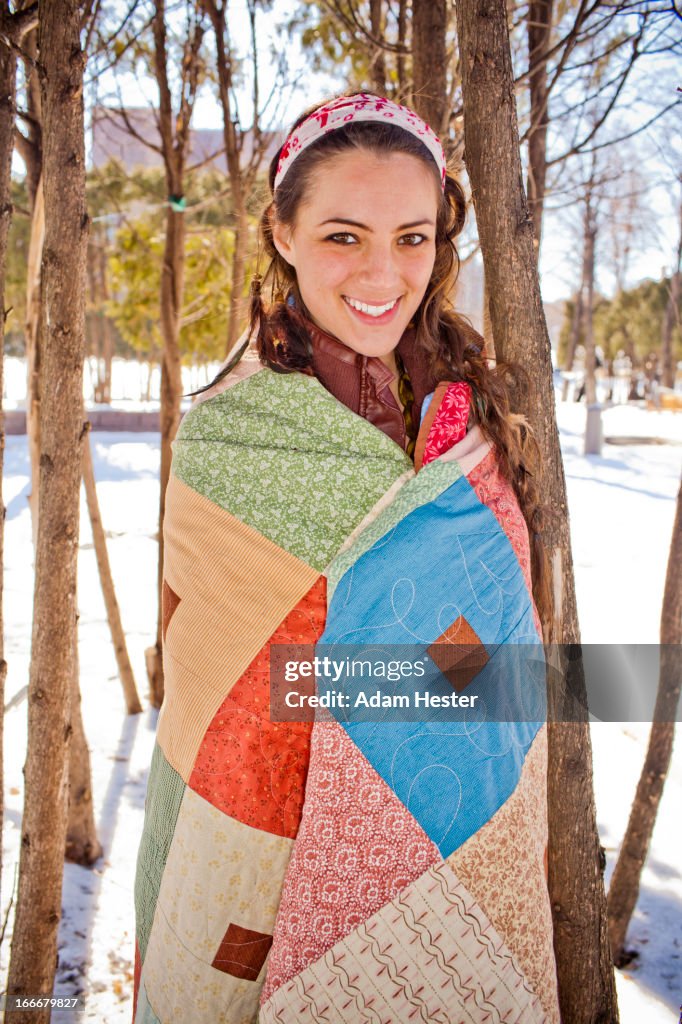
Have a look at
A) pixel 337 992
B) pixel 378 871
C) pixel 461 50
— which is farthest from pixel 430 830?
pixel 461 50

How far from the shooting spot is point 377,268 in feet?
5.04

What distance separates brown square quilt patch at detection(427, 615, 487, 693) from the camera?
57.7 inches

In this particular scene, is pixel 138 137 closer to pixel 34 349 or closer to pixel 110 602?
pixel 34 349

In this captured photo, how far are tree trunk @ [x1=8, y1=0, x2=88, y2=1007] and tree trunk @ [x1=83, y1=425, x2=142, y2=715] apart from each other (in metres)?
1.73

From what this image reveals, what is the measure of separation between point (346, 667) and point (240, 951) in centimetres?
56

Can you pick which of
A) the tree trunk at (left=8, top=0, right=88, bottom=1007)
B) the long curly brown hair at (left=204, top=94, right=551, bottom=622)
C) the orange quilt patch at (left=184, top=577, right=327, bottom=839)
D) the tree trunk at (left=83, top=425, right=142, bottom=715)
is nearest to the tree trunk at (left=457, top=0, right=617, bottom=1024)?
the long curly brown hair at (left=204, top=94, right=551, bottom=622)

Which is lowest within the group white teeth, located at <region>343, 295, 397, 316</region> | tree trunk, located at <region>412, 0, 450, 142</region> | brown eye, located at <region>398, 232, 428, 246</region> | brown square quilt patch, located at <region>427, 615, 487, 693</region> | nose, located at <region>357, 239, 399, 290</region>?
brown square quilt patch, located at <region>427, 615, 487, 693</region>

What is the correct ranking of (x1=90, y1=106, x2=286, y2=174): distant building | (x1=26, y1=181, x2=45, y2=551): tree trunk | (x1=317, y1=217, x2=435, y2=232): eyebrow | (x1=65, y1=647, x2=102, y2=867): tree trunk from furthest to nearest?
1. (x1=90, y1=106, x2=286, y2=174): distant building
2. (x1=65, y1=647, x2=102, y2=867): tree trunk
3. (x1=26, y1=181, x2=45, y2=551): tree trunk
4. (x1=317, y1=217, x2=435, y2=232): eyebrow

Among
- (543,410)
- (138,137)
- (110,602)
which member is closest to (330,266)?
(543,410)

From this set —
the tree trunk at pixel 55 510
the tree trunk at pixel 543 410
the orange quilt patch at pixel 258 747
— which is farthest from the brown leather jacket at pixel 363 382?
the tree trunk at pixel 55 510

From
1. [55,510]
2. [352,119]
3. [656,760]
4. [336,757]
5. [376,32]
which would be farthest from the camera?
[376,32]

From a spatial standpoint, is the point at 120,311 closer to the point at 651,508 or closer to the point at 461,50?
the point at 651,508

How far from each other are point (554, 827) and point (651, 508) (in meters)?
7.78

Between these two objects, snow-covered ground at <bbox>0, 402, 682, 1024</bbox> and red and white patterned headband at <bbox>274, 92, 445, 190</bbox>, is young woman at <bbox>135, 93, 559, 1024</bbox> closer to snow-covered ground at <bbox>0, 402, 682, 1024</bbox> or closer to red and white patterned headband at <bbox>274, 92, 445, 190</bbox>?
red and white patterned headband at <bbox>274, 92, 445, 190</bbox>
